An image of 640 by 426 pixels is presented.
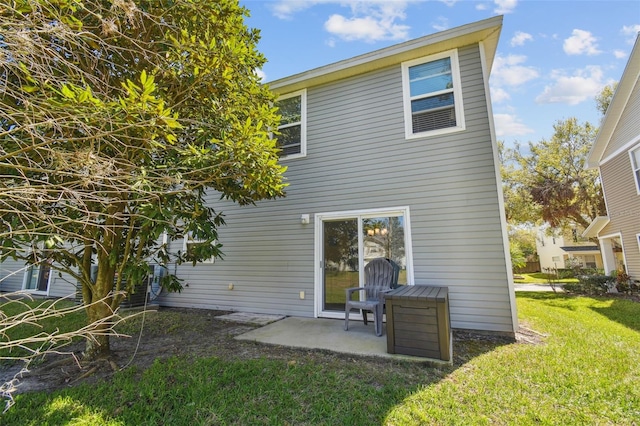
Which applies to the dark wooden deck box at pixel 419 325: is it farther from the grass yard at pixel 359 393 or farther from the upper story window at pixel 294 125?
the upper story window at pixel 294 125

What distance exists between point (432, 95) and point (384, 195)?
209cm

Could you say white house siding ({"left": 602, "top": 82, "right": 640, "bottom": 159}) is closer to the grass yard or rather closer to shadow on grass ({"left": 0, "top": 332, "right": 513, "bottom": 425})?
the grass yard

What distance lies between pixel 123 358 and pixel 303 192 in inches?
160

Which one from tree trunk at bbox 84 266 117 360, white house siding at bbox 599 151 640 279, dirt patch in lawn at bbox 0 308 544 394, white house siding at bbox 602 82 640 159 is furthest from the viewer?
white house siding at bbox 599 151 640 279

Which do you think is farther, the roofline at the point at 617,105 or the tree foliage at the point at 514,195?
the tree foliage at the point at 514,195

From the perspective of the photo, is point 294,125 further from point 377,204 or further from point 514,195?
point 514,195

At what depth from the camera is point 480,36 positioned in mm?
4977

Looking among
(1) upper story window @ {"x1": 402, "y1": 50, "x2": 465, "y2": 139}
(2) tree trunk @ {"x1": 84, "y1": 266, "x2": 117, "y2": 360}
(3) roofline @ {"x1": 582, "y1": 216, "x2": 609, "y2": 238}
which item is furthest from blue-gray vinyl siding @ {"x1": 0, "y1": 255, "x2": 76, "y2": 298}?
(3) roofline @ {"x1": 582, "y1": 216, "x2": 609, "y2": 238}

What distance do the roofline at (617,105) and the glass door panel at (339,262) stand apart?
9.89m

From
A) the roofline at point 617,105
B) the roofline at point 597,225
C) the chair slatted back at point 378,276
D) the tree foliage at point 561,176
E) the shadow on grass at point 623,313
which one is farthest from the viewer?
the tree foliage at point 561,176

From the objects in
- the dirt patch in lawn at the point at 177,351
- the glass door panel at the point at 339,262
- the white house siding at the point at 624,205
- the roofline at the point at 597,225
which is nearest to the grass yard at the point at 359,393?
the dirt patch in lawn at the point at 177,351

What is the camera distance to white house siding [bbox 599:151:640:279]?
9.39 metres

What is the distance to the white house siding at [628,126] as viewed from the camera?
885cm

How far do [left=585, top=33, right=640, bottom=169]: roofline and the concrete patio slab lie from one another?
35.9ft
